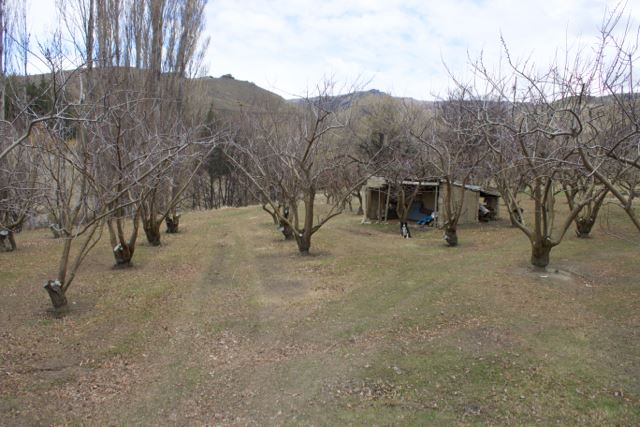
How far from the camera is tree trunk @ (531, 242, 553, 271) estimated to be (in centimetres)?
1029

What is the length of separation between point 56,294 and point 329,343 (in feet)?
15.2

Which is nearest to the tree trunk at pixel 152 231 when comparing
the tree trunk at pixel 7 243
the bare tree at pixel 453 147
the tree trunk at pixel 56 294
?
the tree trunk at pixel 7 243

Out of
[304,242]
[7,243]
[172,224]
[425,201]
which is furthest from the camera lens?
[425,201]

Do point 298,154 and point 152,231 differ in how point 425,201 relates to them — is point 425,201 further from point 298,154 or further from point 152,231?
point 152,231

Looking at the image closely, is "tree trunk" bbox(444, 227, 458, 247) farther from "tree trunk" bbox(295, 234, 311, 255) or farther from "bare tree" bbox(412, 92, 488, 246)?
"tree trunk" bbox(295, 234, 311, 255)

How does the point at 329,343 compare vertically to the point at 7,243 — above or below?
below

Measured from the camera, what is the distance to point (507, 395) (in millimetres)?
5328

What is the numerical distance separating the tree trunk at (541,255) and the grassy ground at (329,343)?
0.29m

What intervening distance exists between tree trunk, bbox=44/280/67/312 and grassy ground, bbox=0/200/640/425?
0.76 feet

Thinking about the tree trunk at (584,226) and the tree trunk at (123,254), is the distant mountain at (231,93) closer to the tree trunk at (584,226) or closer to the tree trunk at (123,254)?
the tree trunk at (123,254)

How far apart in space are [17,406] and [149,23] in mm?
13849

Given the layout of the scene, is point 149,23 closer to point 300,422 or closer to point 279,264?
point 279,264

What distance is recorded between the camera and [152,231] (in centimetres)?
1496

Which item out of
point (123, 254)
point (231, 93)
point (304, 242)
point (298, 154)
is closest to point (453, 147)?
point (298, 154)
